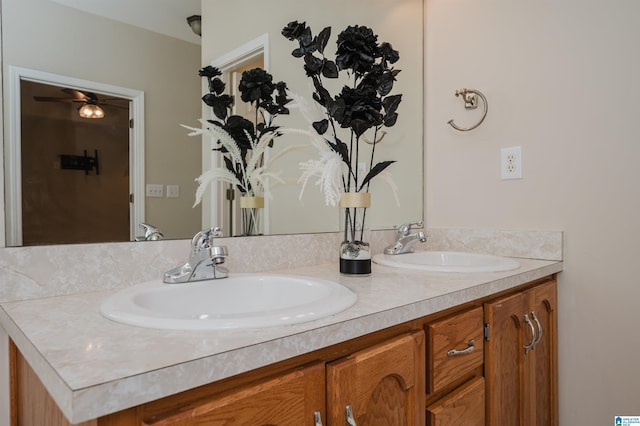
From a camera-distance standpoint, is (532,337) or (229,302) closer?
(229,302)

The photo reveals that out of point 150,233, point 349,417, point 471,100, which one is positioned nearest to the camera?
point 349,417

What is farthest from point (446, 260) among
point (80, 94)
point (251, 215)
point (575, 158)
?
point (80, 94)

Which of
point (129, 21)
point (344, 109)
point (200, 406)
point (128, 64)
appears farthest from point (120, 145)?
point (200, 406)

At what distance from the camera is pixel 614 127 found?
121 cm

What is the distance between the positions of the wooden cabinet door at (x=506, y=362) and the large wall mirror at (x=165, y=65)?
0.60m

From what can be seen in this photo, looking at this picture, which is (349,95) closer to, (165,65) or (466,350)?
(165,65)

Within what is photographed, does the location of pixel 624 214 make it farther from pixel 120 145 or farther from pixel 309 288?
pixel 120 145

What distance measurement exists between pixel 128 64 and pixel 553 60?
4.42ft

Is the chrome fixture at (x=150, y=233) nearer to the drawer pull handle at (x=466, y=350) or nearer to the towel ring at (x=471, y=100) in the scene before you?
the drawer pull handle at (x=466, y=350)

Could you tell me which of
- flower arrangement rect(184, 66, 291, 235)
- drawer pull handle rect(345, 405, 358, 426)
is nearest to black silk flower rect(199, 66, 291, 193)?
flower arrangement rect(184, 66, 291, 235)

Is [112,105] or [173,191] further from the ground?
[112,105]

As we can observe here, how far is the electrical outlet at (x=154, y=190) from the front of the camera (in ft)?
3.16

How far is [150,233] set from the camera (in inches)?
37.2

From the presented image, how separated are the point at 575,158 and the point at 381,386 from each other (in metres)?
1.06
